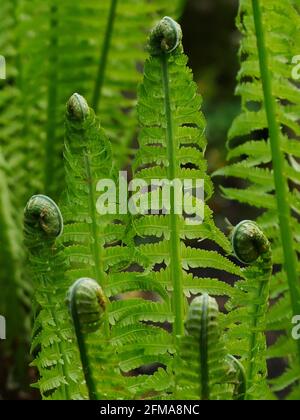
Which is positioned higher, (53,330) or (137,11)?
(137,11)

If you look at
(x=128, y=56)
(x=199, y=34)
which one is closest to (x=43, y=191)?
(x=128, y=56)

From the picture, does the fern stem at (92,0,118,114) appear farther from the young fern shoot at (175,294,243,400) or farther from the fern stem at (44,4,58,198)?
the young fern shoot at (175,294,243,400)

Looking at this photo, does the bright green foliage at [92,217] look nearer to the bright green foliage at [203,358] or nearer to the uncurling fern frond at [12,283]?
the bright green foliage at [203,358]

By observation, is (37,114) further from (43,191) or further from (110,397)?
(110,397)
